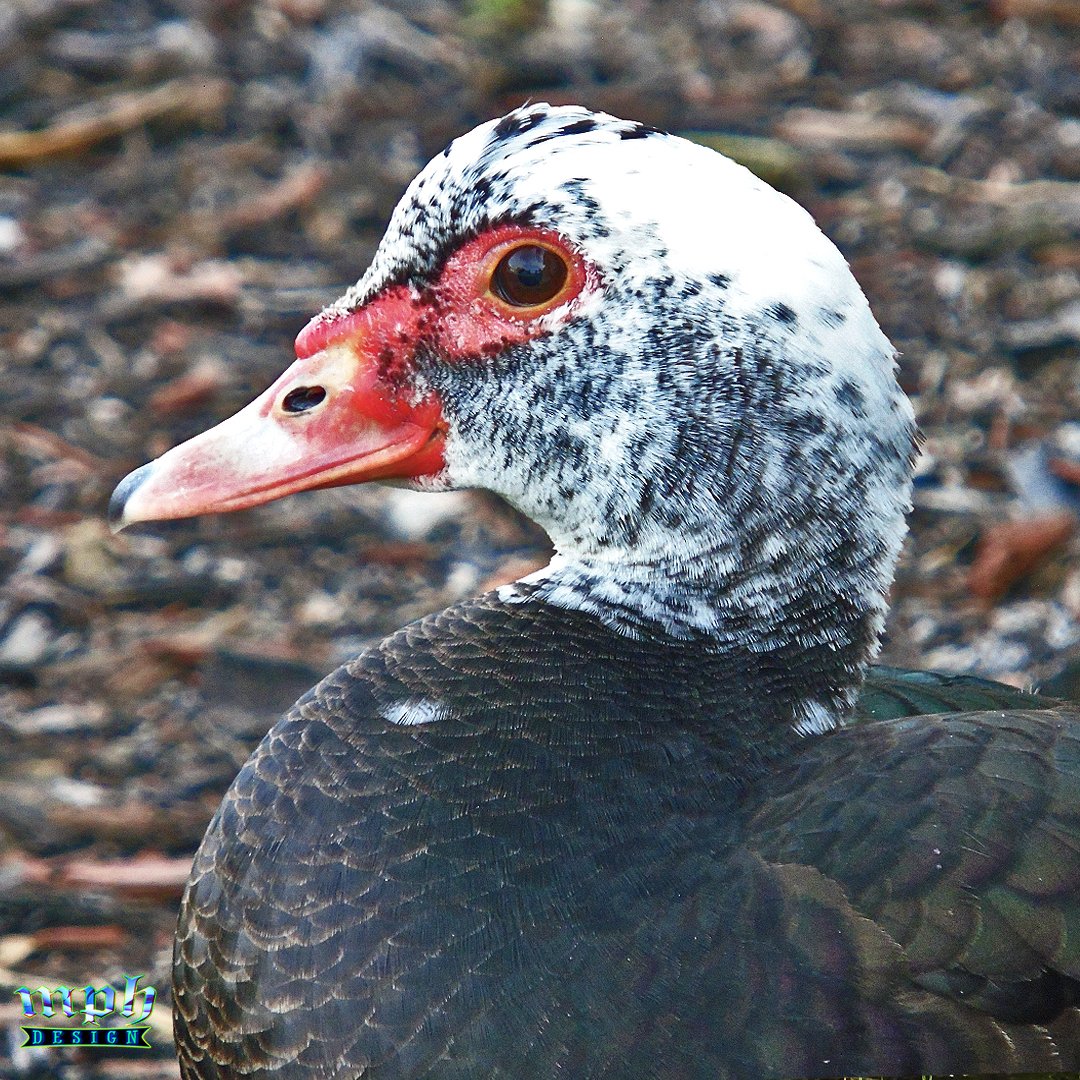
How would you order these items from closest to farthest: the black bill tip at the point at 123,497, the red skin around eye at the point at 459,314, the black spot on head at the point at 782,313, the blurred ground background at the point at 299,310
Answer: the black spot on head at the point at 782,313, the red skin around eye at the point at 459,314, the black bill tip at the point at 123,497, the blurred ground background at the point at 299,310

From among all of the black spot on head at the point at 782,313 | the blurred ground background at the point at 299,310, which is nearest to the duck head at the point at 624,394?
the black spot on head at the point at 782,313

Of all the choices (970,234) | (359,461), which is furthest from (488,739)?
(970,234)

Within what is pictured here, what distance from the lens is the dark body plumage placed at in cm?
195

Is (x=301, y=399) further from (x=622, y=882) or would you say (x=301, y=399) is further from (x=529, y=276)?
(x=622, y=882)

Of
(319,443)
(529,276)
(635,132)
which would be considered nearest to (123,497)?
(319,443)

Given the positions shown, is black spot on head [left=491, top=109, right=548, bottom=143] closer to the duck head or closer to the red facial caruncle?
the duck head

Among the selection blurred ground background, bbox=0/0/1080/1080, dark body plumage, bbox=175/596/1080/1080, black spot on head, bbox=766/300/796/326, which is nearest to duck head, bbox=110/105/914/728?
black spot on head, bbox=766/300/796/326

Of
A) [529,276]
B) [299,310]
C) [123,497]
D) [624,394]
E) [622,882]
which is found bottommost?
[299,310]

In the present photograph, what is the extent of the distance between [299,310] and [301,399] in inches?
90.1

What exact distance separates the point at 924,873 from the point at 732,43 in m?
4.16

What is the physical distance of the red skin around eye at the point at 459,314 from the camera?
7.39 feet

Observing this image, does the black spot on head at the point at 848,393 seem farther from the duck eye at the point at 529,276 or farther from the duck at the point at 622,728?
the duck eye at the point at 529,276

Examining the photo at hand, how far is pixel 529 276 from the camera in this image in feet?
7.44

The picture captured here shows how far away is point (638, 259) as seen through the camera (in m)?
2.20
